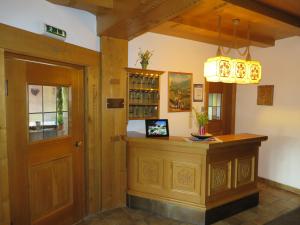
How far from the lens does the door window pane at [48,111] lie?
7.80ft

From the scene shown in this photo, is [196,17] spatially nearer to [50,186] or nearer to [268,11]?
[268,11]

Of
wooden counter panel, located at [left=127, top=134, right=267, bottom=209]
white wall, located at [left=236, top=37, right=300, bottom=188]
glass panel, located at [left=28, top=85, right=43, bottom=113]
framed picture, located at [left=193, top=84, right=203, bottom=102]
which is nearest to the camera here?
glass panel, located at [left=28, top=85, right=43, bottom=113]

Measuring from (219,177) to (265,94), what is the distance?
221 cm

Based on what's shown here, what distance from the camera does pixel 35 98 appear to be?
239cm

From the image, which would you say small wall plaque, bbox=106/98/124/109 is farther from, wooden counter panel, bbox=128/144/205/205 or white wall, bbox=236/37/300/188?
white wall, bbox=236/37/300/188

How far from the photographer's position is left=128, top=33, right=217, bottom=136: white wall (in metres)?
3.77

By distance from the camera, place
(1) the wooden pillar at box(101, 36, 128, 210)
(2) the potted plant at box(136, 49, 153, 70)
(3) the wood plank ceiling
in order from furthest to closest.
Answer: (2) the potted plant at box(136, 49, 153, 70) < (1) the wooden pillar at box(101, 36, 128, 210) < (3) the wood plank ceiling

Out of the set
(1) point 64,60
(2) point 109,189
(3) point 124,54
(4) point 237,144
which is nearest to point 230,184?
(4) point 237,144

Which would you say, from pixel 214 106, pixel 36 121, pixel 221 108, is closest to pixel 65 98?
pixel 36 121

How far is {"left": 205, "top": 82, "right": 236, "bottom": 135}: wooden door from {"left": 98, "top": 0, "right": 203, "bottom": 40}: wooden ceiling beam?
249 centimetres

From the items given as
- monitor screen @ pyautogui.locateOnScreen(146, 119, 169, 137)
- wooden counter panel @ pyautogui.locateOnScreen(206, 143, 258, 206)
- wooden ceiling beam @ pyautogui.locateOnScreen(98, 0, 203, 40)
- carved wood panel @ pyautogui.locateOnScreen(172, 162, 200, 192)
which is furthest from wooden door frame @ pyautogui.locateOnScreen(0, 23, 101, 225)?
wooden counter panel @ pyautogui.locateOnScreen(206, 143, 258, 206)

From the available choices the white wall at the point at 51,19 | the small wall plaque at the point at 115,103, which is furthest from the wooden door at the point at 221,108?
the white wall at the point at 51,19

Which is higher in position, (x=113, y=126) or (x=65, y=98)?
(x=65, y=98)

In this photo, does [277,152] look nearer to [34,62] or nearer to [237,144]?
[237,144]
